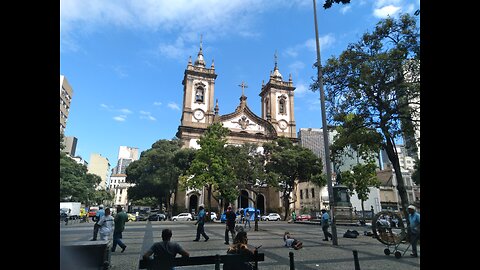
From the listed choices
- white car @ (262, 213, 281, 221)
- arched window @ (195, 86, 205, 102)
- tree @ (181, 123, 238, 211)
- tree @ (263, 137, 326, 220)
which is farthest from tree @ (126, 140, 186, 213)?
white car @ (262, 213, 281, 221)

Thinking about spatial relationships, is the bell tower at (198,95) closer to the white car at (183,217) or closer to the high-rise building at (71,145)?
the white car at (183,217)

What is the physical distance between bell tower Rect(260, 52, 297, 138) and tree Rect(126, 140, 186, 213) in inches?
683

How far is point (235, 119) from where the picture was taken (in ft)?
156

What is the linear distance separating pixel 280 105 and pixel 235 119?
9574mm

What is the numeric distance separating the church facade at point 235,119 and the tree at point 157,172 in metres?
2.73

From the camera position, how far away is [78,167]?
4388 centimetres

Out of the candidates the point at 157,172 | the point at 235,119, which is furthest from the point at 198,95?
the point at 157,172

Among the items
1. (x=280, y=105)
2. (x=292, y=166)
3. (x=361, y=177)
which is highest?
(x=280, y=105)

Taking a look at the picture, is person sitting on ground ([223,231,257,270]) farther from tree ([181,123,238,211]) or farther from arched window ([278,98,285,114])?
arched window ([278,98,285,114])

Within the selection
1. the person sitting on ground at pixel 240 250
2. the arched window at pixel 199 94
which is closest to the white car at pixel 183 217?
the arched window at pixel 199 94

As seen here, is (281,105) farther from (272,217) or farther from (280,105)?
(272,217)

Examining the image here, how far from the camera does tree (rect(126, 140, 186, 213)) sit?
124 ft
